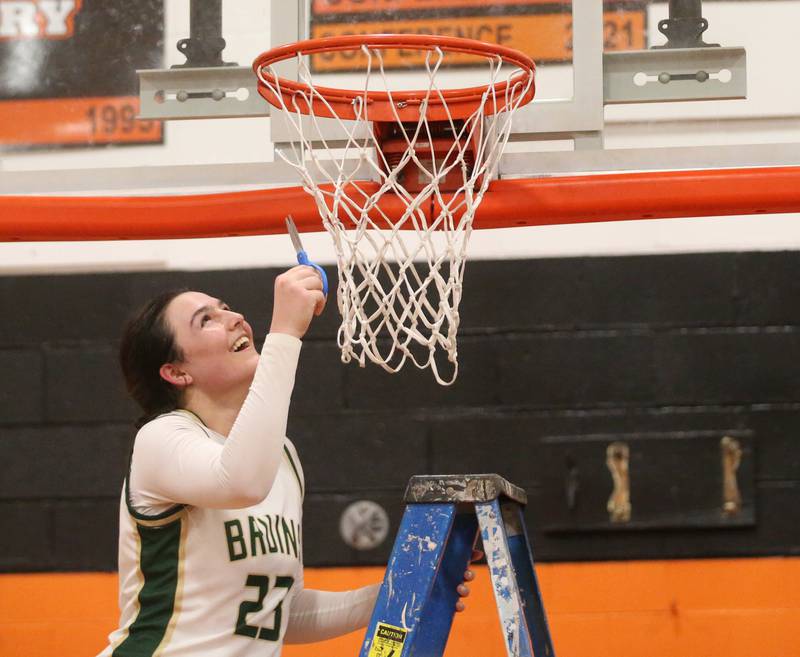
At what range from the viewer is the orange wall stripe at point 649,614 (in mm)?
2832

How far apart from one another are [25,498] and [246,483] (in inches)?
72.6

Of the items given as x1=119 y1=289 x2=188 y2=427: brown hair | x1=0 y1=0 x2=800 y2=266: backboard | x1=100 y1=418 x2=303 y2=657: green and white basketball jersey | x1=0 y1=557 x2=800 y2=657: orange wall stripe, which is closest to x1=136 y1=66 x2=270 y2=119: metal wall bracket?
x1=0 y1=0 x2=800 y2=266: backboard

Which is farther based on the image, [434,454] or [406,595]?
[434,454]

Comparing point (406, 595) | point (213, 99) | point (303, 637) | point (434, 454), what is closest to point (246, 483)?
point (406, 595)

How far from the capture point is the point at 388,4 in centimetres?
247

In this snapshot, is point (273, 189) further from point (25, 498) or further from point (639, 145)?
point (25, 498)

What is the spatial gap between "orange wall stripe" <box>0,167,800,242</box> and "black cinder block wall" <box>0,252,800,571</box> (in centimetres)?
81

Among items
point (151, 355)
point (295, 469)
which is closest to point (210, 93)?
point (151, 355)

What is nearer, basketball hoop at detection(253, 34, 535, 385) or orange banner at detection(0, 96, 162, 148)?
basketball hoop at detection(253, 34, 535, 385)

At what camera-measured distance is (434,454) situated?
3004 millimetres

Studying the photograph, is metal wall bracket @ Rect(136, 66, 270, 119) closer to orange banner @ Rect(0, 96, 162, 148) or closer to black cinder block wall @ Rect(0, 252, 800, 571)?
orange banner @ Rect(0, 96, 162, 148)

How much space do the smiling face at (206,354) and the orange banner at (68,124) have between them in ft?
2.96

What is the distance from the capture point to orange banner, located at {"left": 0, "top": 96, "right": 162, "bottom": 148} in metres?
2.58

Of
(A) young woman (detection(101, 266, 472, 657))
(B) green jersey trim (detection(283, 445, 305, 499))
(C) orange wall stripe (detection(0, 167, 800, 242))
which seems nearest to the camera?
(A) young woman (detection(101, 266, 472, 657))
